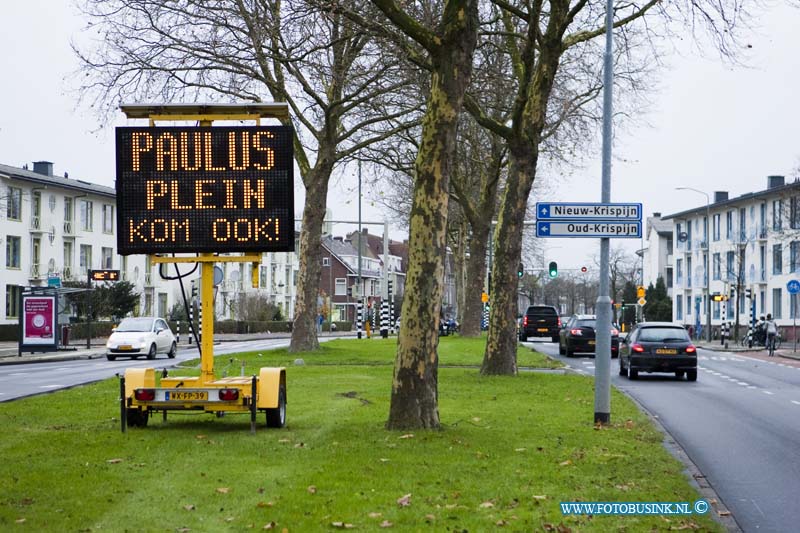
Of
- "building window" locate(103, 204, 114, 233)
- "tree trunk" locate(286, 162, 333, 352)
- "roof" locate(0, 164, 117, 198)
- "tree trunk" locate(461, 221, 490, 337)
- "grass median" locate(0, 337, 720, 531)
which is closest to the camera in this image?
"grass median" locate(0, 337, 720, 531)

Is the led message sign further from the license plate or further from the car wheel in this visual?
the car wheel

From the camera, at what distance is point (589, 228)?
1575 centimetres

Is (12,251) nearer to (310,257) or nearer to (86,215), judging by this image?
(86,215)

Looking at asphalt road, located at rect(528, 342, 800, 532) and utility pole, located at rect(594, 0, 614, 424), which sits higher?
utility pole, located at rect(594, 0, 614, 424)

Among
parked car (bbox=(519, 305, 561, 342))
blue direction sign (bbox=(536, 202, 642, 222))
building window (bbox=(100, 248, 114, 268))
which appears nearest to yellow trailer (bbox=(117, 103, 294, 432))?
blue direction sign (bbox=(536, 202, 642, 222))

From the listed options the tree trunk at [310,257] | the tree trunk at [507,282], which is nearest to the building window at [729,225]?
the tree trunk at [310,257]

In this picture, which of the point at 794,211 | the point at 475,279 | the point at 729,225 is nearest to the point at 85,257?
the point at 475,279

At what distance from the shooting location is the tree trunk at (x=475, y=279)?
50.0m

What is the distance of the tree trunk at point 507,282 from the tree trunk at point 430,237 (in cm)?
1165

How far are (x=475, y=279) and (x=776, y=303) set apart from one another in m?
34.6

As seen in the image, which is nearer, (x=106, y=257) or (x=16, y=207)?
(x=16, y=207)

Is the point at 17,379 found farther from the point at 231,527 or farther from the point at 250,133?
the point at 231,527

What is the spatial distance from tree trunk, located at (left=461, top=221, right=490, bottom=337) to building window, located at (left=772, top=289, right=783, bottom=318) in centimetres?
3113

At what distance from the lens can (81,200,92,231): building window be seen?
251 ft
